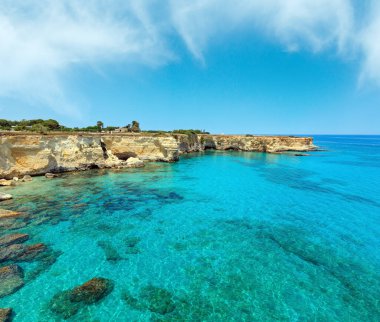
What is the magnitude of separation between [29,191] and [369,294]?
89.1ft

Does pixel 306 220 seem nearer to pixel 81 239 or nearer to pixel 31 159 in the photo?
pixel 81 239

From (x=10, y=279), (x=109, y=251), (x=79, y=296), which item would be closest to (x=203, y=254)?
(x=109, y=251)

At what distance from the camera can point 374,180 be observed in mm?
32719

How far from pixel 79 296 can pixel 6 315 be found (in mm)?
2222

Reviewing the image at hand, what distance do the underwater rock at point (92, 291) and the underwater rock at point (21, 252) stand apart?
398 centimetres

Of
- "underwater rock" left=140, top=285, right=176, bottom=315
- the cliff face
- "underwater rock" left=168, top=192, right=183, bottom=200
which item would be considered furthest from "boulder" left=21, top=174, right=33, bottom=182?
"underwater rock" left=140, top=285, right=176, bottom=315

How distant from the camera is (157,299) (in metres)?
8.54

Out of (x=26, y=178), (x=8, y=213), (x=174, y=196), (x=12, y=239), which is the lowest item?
(x=174, y=196)

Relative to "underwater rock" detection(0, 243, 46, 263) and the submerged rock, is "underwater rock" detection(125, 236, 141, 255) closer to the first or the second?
the submerged rock

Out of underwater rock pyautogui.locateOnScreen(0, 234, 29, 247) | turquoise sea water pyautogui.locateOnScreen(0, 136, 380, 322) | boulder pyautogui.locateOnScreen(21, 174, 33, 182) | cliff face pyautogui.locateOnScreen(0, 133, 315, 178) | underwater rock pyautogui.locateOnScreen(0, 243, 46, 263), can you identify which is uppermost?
cliff face pyautogui.locateOnScreen(0, 133, 315, 178)

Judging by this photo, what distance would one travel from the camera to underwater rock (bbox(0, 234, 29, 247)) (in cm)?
1202

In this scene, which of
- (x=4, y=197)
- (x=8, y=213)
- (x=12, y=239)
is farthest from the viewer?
(x=4, y=197)

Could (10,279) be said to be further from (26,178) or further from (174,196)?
(26,178)

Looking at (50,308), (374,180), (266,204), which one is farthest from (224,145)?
(50,308)
